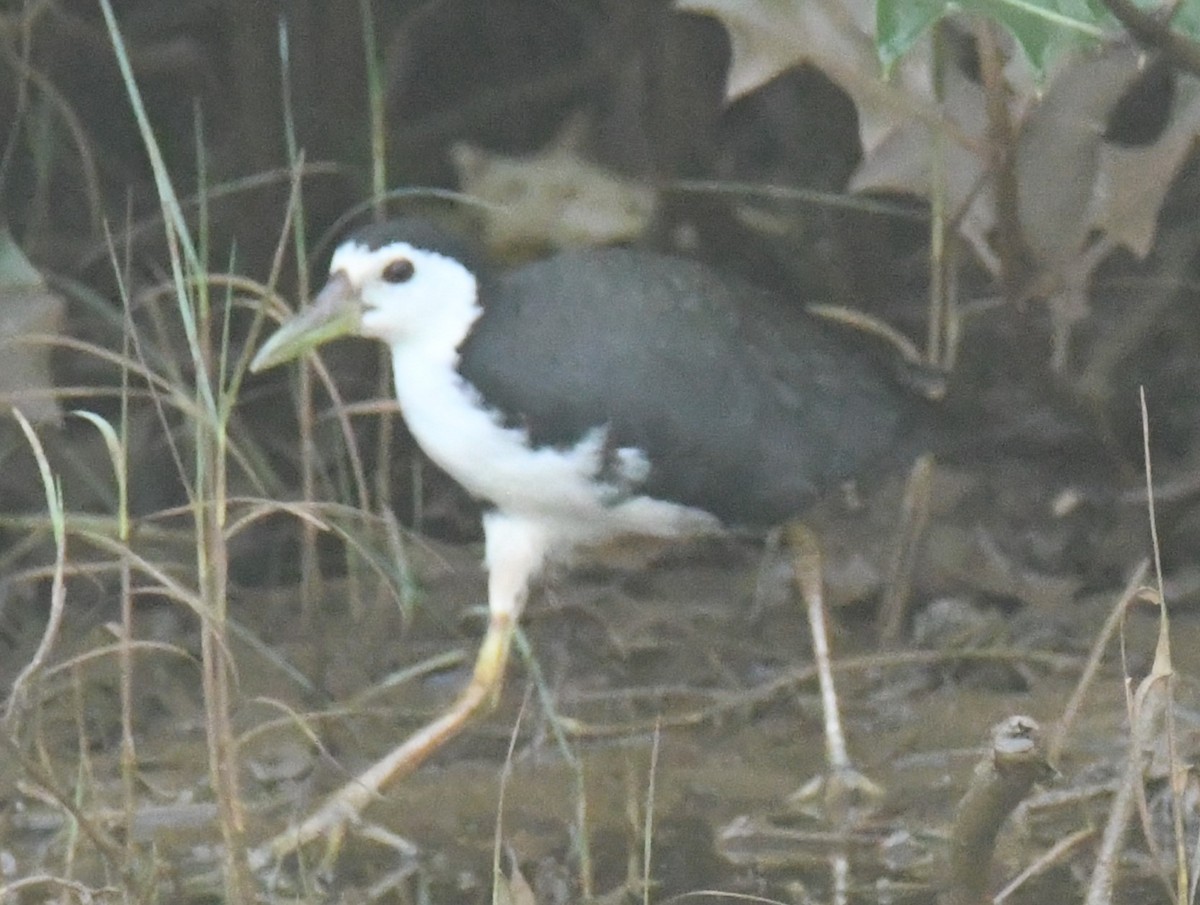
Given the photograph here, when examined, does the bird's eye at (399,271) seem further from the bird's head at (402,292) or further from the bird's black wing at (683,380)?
the bird's black wing at (683,380)

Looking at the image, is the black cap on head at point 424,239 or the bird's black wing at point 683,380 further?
the black cap on head at point 424,239

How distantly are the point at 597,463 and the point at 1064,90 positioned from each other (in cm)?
93

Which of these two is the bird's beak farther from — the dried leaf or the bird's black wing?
the dried leaf

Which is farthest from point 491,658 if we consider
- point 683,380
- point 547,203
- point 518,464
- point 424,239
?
point 547,203

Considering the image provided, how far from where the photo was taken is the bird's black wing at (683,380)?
3.30m

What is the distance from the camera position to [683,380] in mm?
3391

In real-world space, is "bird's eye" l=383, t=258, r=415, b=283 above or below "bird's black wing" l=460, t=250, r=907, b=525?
above

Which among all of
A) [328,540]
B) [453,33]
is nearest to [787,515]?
[328,540]

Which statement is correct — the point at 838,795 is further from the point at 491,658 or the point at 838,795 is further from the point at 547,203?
the point at 547,203

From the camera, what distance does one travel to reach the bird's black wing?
130 inches

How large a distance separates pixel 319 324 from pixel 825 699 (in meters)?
0.91

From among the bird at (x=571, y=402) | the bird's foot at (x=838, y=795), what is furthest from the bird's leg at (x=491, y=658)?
the bird's foot at (x=838, y=795)

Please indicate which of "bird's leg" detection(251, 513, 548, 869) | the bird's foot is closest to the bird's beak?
"bird's leg" detection(251, 513, 548, 869)

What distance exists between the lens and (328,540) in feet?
14.2
